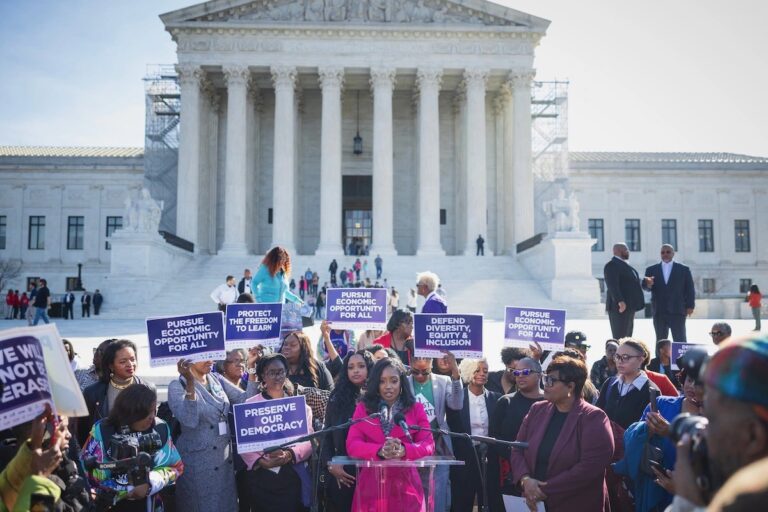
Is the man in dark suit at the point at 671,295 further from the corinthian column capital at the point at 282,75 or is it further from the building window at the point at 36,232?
the building window at the point at 36,232

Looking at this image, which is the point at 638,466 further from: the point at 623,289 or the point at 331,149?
the point at 331,149

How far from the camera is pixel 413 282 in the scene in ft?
106

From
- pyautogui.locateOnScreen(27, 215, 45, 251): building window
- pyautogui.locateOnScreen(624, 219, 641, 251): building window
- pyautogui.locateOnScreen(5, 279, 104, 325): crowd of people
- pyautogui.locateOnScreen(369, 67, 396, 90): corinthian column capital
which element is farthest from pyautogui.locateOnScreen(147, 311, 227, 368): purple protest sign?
pyautogui.locateOnScreen(27, 215, 45, 251): building window

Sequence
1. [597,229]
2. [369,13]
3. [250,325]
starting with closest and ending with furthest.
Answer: [250,325], [369,13], [597,229]

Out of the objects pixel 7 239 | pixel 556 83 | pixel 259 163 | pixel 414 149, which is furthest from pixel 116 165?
pixel 556 83

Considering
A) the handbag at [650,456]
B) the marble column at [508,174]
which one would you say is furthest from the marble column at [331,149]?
the handbag at [650,456]

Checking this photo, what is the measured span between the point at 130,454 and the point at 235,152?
3458 centimetres

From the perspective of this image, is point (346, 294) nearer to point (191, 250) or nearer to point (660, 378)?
point (660, 378)

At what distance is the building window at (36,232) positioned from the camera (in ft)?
166

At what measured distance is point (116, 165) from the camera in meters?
50.2

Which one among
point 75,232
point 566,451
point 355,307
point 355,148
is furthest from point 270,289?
point 75,232

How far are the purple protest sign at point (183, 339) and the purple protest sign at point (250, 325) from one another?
4.37ft

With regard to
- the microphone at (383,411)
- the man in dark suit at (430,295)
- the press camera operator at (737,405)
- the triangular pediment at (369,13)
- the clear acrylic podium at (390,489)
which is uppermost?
the triangular pediment at (369,13)

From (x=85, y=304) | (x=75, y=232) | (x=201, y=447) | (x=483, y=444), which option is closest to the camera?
(x=201, y=447)
